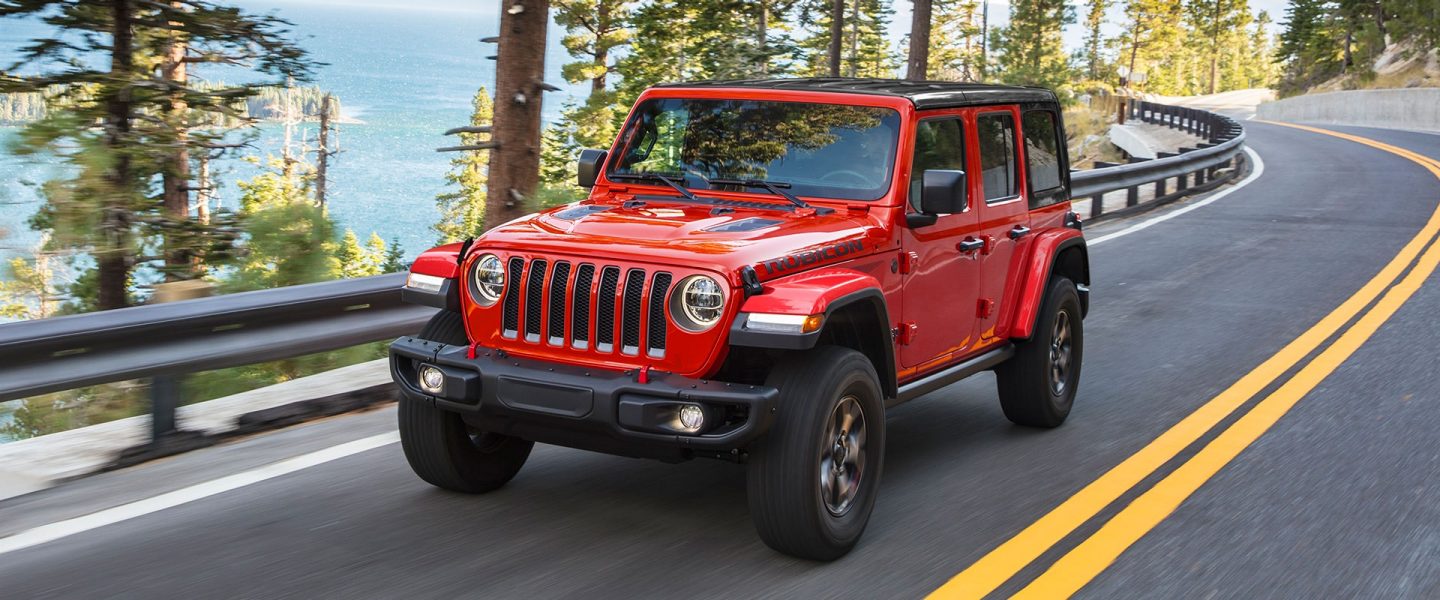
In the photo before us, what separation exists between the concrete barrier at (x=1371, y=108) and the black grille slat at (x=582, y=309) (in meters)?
46.9

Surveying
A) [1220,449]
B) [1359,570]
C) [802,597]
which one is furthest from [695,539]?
[1220,449]

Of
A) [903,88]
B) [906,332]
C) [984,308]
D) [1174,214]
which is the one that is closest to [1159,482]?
[984,308]

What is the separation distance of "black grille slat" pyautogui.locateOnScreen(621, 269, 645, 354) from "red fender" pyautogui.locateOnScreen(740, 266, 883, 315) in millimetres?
373

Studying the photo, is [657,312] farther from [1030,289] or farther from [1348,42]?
[1348,42]

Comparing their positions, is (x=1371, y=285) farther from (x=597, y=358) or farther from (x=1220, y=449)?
(x=597, y=358)

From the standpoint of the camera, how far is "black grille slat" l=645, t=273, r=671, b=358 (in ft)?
15.3

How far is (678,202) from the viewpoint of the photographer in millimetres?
5734

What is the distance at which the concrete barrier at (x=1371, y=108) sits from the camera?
45625 mm

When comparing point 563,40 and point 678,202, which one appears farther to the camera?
point 563,40

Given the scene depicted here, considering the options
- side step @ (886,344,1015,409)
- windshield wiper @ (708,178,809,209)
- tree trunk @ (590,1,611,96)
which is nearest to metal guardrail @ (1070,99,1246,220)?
side step @ (886,344,1015,409)

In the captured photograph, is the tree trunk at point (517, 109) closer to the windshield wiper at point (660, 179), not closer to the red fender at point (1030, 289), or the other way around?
the windshield wiper at point (660, 179)

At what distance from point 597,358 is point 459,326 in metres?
0.75

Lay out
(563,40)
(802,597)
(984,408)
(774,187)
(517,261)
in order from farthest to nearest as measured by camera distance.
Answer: (563,40), (984,408), (774,187), (517,261), (802,597)

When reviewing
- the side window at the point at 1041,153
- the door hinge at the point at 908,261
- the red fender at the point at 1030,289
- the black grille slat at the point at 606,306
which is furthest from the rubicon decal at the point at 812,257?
the side window at the point at 1041,153
